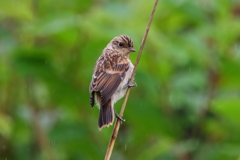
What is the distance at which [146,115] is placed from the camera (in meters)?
5.45

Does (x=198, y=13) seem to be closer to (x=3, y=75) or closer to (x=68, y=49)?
(x=68, y=49)

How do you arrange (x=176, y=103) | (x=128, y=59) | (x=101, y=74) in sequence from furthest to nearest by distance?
(x=176, y=103) < (x=128, y=59) < (x=101, y=74)

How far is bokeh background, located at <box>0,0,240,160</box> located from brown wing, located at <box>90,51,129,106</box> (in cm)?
18

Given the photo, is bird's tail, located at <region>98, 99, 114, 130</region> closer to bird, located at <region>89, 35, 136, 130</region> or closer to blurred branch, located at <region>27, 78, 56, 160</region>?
bird, located at <region>89, 35, 136, 130</region>

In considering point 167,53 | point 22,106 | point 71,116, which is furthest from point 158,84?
point 22,106

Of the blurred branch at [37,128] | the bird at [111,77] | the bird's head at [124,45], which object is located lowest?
the blurred branch at [37,128]

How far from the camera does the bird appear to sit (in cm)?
443

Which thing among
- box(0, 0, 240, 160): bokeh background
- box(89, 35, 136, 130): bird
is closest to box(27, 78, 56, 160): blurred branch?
box(0, 0, 240, 160): bokeh background

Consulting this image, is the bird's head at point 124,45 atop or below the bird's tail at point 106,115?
atop

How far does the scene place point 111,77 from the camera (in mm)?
4809

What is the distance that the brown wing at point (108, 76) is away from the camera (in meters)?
4.51

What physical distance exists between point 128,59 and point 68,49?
2.45ft

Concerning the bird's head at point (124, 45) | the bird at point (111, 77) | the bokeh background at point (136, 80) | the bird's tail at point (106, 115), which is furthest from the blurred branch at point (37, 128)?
the bird's tail at point (106, 115)

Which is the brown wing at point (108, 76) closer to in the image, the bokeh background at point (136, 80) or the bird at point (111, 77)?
the bird at point (111, 77)
